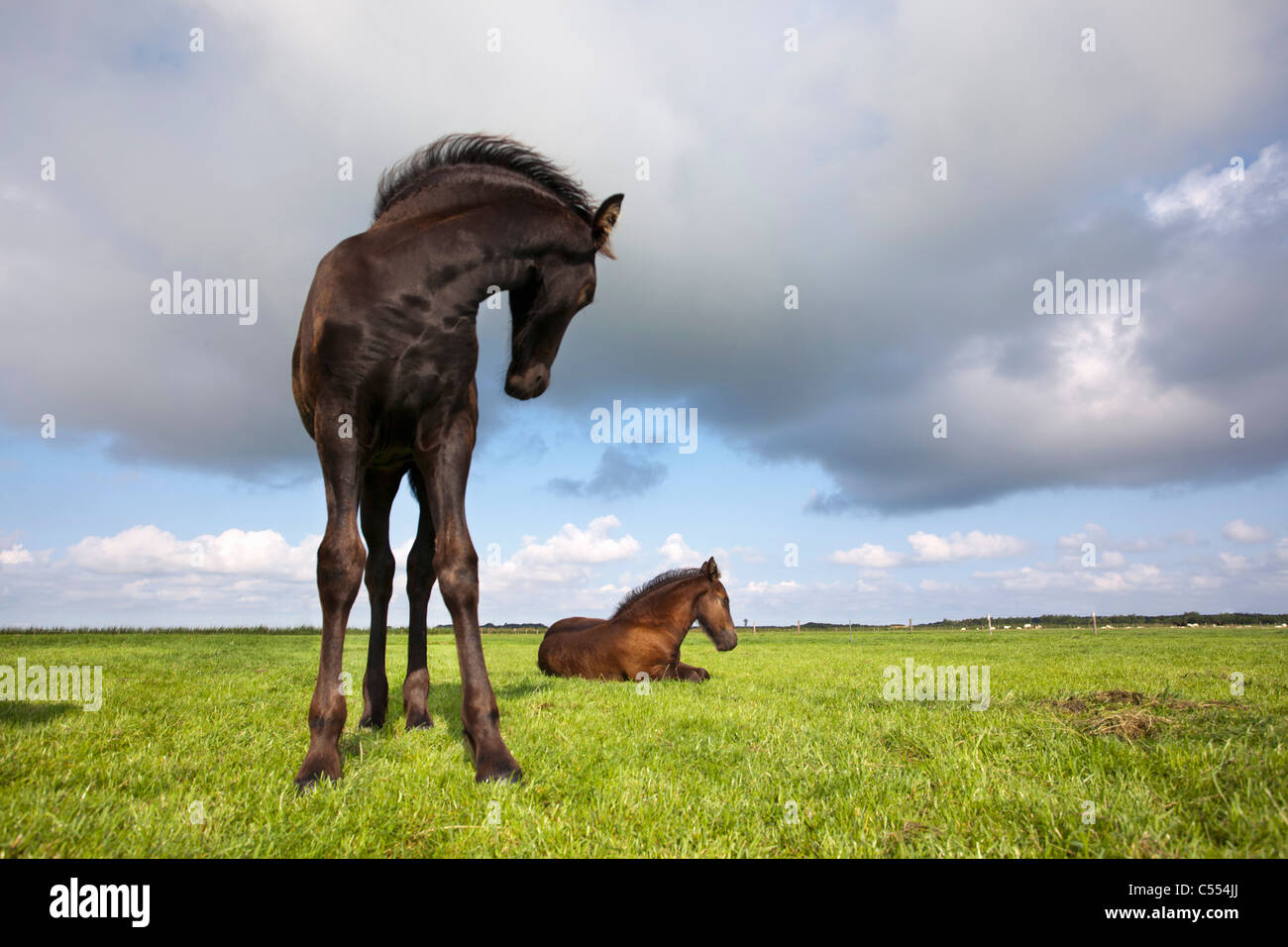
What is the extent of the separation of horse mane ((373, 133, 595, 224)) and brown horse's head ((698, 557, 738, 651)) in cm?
846

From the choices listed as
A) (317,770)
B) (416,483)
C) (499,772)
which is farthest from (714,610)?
(317,770)

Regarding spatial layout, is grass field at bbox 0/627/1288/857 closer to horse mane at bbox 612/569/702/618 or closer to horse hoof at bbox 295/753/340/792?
horse hoof at bbox 295/753/340/792

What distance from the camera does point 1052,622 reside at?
94.6m

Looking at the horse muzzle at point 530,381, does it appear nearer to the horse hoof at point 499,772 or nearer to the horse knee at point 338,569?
the horse knee at point 338,569

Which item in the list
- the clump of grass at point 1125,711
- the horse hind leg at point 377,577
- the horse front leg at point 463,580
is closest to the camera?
the horse front leg at point 463,580

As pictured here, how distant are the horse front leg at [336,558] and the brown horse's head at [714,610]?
353 inches

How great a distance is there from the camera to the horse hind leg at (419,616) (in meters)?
5.75

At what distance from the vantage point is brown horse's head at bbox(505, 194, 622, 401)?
5020 mm

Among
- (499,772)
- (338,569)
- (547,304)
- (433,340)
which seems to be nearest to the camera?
(499,772)

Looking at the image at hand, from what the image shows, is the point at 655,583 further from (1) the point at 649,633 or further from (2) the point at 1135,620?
(2) the point at 1135,620

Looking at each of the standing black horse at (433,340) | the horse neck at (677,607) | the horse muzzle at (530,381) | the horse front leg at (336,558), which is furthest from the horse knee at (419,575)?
the horse neck at (677,607)

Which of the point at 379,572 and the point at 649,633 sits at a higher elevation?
the point at 379,572

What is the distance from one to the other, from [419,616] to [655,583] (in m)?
7.30

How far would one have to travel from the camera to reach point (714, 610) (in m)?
12.6
